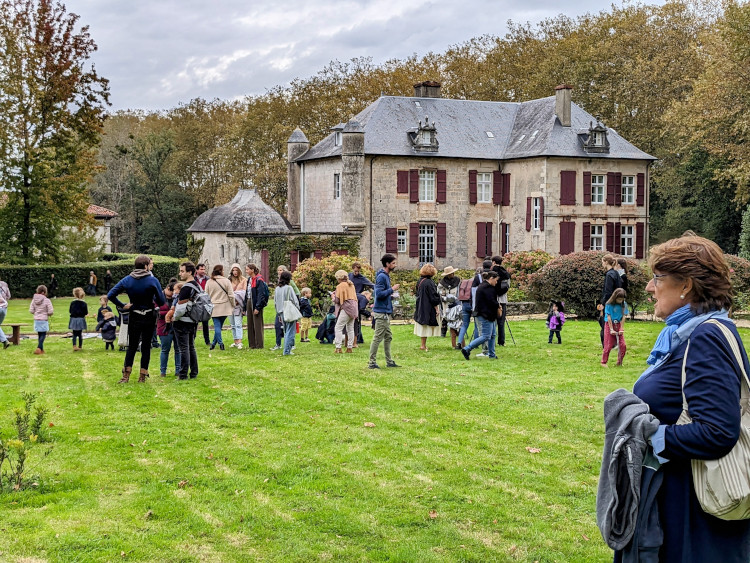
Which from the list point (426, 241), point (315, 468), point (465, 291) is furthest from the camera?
point (426, 241)

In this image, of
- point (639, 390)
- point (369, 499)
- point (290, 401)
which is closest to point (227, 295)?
point (290, 401)

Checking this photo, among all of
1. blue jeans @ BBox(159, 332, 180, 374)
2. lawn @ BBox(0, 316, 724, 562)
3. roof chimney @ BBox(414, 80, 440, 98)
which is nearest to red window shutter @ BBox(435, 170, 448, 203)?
roof chimney @ BBox(414, 80, 440, 98)

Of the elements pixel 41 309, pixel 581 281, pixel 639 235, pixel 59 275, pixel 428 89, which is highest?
pixel 428 89

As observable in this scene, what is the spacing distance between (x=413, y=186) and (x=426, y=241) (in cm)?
284

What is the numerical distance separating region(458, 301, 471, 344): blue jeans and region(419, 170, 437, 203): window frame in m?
26.3

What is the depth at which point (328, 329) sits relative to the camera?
18.5 m

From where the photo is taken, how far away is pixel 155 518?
635 cm

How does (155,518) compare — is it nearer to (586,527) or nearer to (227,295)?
(586,527)

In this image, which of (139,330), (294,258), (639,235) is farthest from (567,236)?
(139,330)

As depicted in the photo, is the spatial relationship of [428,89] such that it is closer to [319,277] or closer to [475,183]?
[475,183]

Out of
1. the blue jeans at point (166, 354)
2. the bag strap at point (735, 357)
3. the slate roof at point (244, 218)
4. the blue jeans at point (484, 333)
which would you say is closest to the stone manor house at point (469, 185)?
the slate roof at point (244, 218)

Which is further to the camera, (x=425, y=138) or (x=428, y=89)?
(x=428, y=89)

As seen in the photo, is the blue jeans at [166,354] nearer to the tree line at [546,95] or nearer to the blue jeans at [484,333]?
the blue jeans at [484,333]

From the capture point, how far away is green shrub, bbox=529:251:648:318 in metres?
23.7
